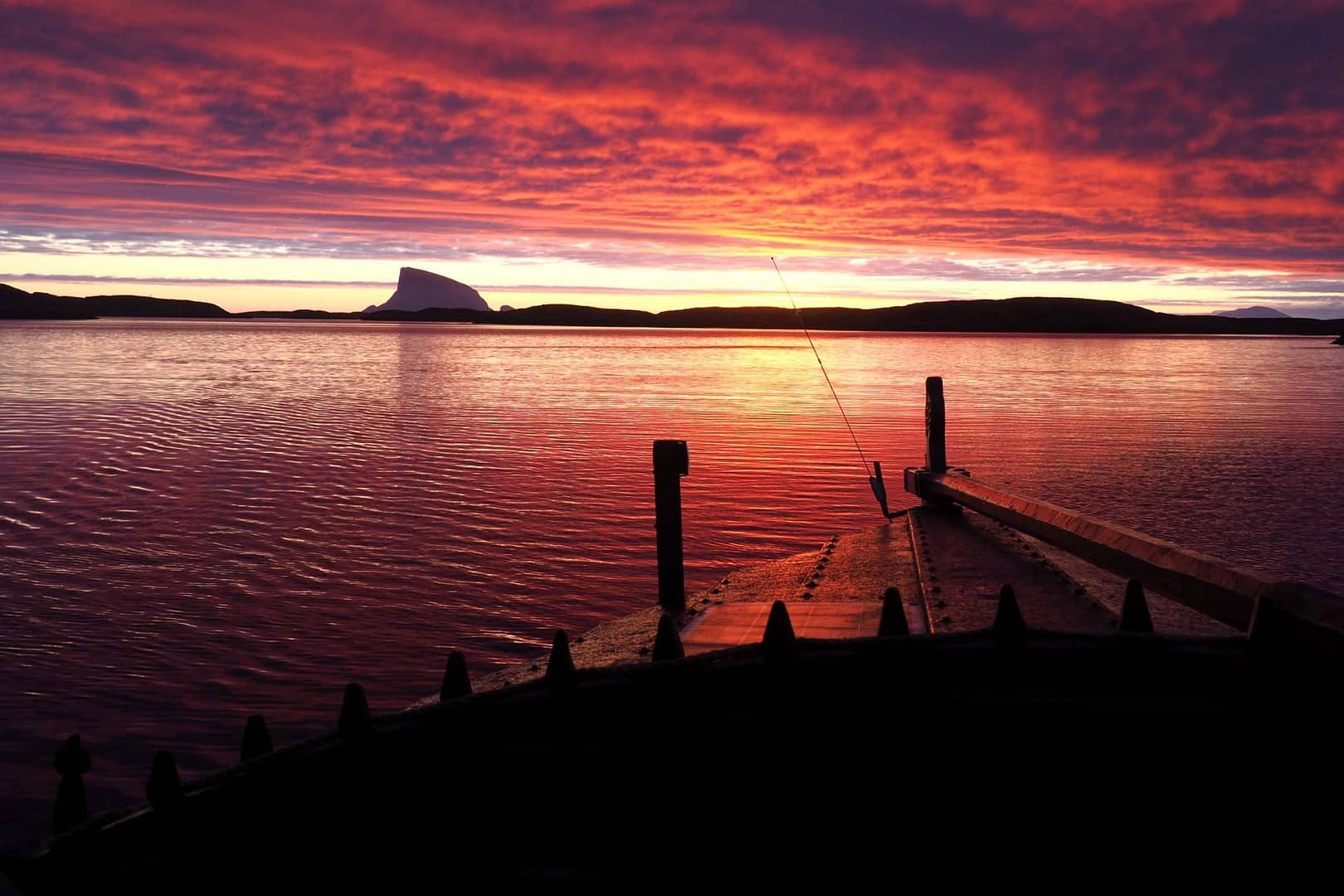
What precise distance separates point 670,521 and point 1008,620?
742cm

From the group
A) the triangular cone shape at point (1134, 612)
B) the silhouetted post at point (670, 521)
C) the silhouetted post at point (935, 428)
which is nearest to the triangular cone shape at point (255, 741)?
the triangular cone shape at point (1134, 612)

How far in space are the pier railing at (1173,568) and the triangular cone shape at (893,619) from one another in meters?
1.26

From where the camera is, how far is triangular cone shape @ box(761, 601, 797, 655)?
3.72m

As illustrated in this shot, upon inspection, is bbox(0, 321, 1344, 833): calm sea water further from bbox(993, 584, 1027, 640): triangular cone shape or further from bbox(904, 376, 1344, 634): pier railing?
bbox(993, 584, 1027, 640): triangular cone shape

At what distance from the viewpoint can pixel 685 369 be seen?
70188 mm

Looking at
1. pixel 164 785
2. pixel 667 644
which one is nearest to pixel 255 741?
pixel 164 785

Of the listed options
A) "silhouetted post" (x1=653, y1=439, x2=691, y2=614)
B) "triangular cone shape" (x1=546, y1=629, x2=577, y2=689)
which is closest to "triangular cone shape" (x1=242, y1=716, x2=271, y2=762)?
"triangular cone shape" (x1=546, y1=629, x2=577, y2=689)

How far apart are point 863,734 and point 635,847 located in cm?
105

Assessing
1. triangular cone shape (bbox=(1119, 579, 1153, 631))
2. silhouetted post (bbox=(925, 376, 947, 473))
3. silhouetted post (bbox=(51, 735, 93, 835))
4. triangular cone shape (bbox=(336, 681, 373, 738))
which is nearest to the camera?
triangular cone shape (bbox=(336, 681, 373, 738))

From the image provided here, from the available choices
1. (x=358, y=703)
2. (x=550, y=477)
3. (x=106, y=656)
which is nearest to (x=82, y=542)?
(x=106, y=656)

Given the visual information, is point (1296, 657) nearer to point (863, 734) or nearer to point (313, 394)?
point (863, 734)

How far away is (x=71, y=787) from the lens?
4.53 metres

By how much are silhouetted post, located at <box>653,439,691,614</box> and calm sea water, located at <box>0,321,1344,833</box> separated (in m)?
1.27

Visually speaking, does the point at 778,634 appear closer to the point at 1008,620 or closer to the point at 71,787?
the point at 1008,620
